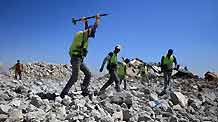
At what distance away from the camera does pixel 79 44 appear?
836 centimetres

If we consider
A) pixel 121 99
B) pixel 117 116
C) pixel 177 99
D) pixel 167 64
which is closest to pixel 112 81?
pixel 177 99

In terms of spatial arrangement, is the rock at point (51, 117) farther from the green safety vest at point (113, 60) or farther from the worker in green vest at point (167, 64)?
the worker in green vest at point (167, 64)

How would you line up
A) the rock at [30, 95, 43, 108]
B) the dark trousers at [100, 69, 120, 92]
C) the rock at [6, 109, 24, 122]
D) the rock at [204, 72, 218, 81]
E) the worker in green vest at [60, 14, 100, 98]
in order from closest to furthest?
the rock at [6, 109, 24, 122] → the rock at [30, 95, 43, 108] → the worker in green vest at [60, 14, 100, 98] → the dark trousers at [100, 69, 120, 92] → the rock at [204, 72, 218, 81]

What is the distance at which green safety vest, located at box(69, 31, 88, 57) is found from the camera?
328 inches

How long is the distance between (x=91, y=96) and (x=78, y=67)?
878 mm

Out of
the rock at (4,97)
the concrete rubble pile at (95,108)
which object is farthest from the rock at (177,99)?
the rock at (4,97)

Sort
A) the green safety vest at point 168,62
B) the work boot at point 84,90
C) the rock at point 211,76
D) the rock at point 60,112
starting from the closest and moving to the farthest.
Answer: the rock at point 60,112
the work boot at point 84,90
the green safety vest at point 168,62
the rock at point 211,76

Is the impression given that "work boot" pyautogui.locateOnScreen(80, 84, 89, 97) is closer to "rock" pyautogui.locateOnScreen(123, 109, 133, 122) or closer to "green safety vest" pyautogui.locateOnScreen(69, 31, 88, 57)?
"green safety vest" pyautogui.locateOnScreen(69, 31, 88, 57)

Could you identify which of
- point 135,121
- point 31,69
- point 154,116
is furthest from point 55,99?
point 31,69

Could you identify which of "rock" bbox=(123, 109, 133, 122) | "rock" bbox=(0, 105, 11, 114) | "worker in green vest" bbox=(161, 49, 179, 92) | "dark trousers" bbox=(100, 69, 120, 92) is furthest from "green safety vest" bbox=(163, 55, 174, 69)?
"rock" bbox=(0, 105, 11, 114)

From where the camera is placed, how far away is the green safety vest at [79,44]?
27.4 feet

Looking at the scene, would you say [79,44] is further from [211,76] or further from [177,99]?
[211,76]

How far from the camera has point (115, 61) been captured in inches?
481

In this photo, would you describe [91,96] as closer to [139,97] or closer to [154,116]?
[154,116]
